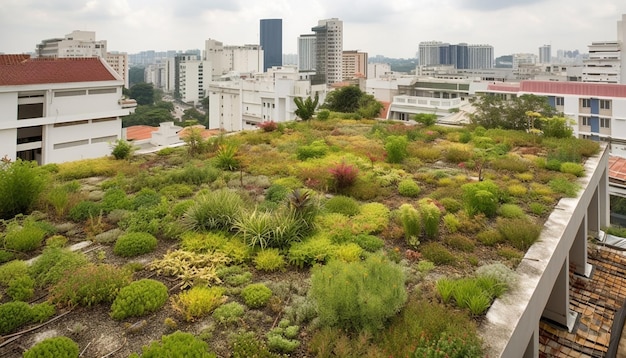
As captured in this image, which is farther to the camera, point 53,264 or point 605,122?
point 605,122

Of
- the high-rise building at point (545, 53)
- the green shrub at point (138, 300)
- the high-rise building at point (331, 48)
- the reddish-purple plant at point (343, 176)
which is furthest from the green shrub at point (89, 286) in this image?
the high-rise building at point (545, 53)

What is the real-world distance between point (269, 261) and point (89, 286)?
1699 millimetres

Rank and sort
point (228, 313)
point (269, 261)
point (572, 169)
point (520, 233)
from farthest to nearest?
1. point (572, 169)
2. point (520, 233)
3. point (269, 261)
4. point (228, 313)

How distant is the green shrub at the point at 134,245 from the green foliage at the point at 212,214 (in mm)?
583

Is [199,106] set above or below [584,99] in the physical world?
above

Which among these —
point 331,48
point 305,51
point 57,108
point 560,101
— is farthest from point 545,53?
point 57,108

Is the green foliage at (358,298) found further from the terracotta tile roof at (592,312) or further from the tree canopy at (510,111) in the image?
the tree canopy at (510,111)

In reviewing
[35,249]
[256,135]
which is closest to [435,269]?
[35,249]

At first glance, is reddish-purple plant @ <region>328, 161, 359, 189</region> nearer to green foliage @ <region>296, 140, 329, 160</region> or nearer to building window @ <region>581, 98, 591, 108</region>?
green foliage @ <region>296, 140, 329, 160</region>

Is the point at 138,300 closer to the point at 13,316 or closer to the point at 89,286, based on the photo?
the point at 89,286

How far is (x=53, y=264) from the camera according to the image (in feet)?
14.0

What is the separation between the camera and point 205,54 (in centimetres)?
9375

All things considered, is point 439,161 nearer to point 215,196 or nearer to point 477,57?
point 215,196

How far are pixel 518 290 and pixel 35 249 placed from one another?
5.24 metres
